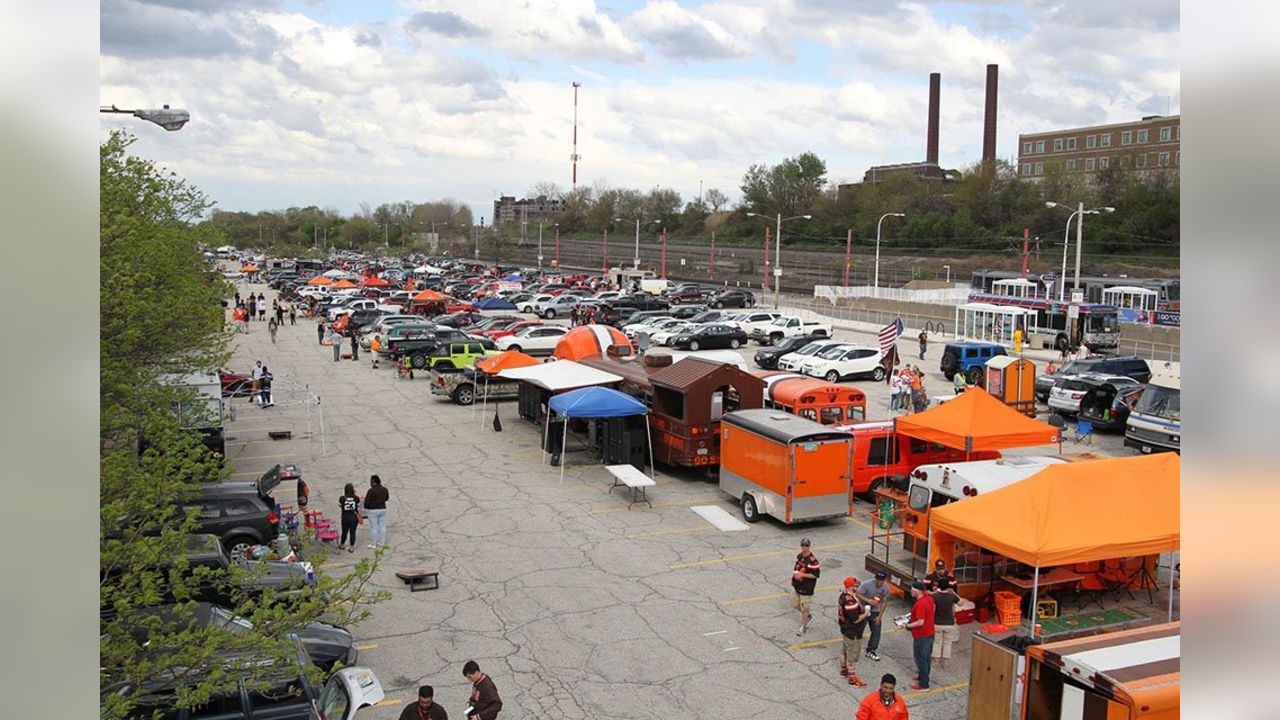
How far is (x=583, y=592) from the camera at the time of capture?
15.5 m

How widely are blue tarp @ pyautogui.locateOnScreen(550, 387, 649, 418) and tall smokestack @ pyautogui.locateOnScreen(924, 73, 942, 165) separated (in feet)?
362

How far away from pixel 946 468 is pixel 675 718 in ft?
20.7

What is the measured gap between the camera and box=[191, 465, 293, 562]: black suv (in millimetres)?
16594

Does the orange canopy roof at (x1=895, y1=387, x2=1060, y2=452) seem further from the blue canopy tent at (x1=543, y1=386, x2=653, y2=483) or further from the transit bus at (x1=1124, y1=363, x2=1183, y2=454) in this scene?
the transit bus at (x1=1124, y1=363, x2=1183, y2=454)

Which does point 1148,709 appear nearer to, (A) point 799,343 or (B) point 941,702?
(B) point 941,702

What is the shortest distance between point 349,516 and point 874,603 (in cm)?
902

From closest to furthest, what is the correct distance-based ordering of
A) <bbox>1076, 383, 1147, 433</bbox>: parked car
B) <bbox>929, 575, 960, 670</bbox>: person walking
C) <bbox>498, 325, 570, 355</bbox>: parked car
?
<bbox>929, 575, 960, 670</bbox>: person walking, <bbox>1076, 383, 1147, 433</bbox>: parked car, <bbox>498, 325, 570, 355</bbox>: parked car

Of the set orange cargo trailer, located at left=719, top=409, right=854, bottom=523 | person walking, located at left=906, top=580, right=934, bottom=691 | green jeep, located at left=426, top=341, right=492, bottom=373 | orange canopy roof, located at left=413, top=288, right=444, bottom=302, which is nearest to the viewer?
person walking, located at left=906, top=580, right=934, bottom=691

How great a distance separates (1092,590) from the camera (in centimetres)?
1540

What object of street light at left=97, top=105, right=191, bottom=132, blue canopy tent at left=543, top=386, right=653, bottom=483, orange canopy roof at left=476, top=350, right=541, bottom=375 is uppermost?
street light at left=97, top=105, right=191, bottom=132

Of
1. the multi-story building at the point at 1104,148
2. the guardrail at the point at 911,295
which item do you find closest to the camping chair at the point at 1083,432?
the guardrail at the point at 911,295

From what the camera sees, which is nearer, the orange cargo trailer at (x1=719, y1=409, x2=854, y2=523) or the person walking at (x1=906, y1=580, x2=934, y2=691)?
the person walking at (x1=906, y1=580, x2=934, y2=691)

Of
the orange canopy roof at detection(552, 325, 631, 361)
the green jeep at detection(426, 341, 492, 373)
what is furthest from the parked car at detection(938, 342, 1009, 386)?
the green jeep at detection(426, 341, 492, 373)
